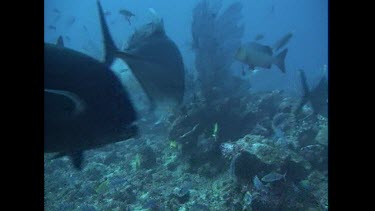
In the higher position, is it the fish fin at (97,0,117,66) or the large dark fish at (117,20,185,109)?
the large dark fish at (117,20,185,109)

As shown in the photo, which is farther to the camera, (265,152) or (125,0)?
(125,0)

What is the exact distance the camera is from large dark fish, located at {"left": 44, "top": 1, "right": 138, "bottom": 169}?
184 cm

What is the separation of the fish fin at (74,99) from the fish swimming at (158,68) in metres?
0.96

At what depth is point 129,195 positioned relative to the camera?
7016 millimetres

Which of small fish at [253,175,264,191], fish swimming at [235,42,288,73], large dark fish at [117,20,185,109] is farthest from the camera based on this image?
fish swimming at [235,42,288,73]

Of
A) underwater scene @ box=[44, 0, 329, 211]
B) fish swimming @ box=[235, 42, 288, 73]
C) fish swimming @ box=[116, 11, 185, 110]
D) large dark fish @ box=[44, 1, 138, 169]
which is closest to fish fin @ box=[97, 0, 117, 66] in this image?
underwater scene @ box=[44, 0, 329, 211]

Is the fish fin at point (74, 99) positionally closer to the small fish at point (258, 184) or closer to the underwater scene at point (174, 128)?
the underwater scene at point (174, 128)

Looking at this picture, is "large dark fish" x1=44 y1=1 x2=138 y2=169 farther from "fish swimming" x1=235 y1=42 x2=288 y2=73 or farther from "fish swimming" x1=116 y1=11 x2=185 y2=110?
"fish swimming" x1=235 y1=42 x2=288 y2=73

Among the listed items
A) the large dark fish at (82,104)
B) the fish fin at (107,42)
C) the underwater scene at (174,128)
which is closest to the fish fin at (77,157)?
the underwater scene at (174,128)

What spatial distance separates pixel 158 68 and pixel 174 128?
5783mm

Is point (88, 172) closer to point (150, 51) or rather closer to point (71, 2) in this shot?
point (150, 51)
